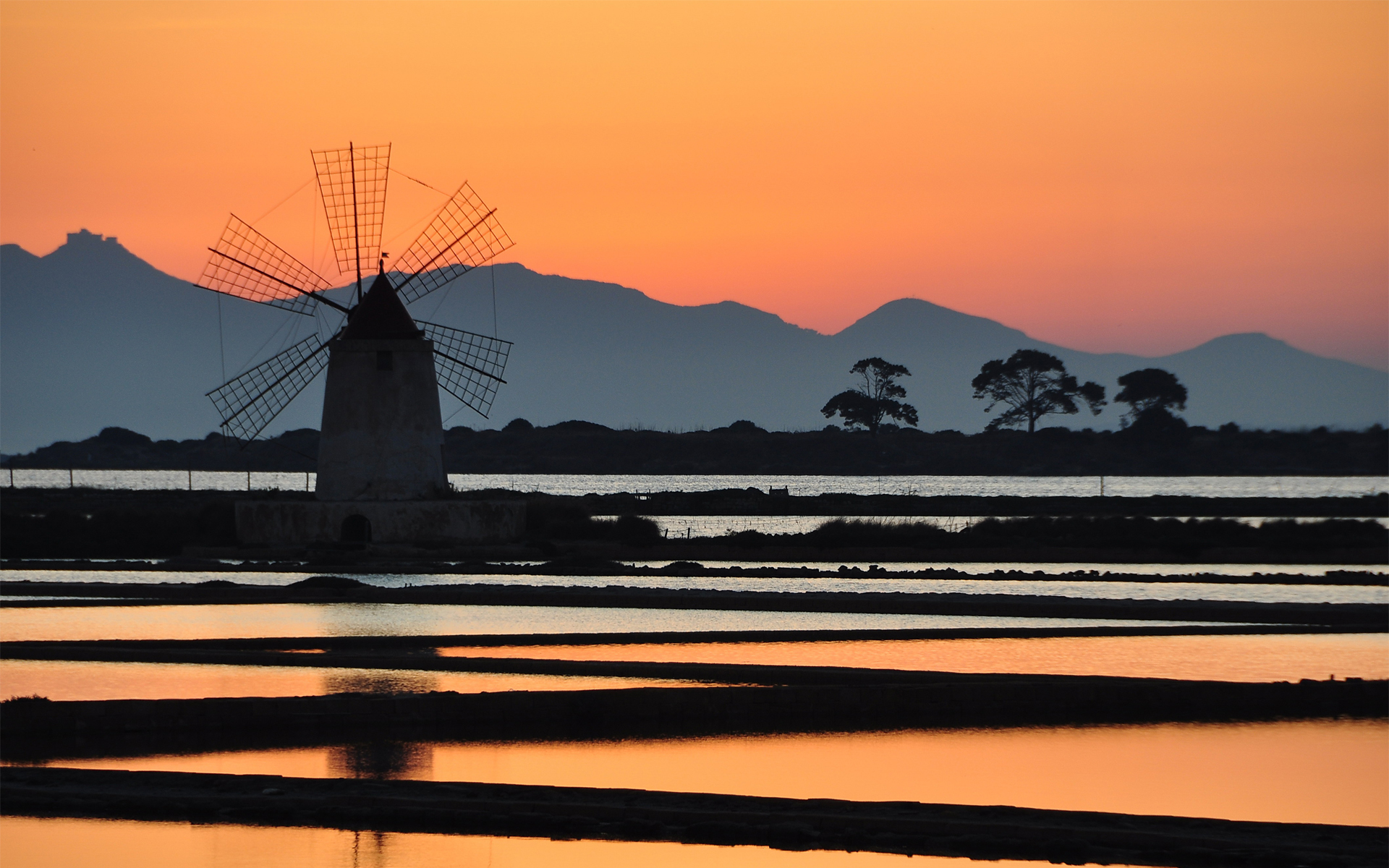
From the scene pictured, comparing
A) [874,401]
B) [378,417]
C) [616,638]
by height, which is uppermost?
[874,401]

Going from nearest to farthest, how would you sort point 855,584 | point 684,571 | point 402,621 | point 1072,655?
point 1072,655 < point 402,621 < point 855,584 < point 684,571

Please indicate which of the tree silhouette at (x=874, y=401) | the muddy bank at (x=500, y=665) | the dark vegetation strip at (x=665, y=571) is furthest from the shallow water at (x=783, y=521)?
the tree silhouette at (x=874, y=401)

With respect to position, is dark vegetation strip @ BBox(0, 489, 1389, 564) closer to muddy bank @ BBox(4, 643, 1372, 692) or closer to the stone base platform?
the stone base platform

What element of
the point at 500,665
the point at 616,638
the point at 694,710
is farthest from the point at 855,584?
the point at 694,710

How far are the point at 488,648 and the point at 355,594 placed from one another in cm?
594

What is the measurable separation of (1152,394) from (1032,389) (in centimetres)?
745

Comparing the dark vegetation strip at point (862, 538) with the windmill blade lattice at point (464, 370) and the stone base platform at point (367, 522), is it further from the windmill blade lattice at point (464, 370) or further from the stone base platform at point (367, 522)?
the windmill blade lattice at point (464, 370)

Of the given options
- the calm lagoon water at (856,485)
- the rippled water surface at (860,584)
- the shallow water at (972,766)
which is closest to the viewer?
the shallow water at (972,766)

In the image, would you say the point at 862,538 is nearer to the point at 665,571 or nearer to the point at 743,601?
the point at 665,571

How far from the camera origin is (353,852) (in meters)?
7.71

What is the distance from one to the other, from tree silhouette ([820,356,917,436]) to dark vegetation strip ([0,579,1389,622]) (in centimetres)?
7909

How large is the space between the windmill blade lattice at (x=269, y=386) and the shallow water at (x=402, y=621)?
41.8ft

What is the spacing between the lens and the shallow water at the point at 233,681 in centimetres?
1174

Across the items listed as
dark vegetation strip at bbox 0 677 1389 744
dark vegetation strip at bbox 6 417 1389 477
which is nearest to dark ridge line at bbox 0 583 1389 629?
dark vegetation strip at bbox 0 677 1389 744
